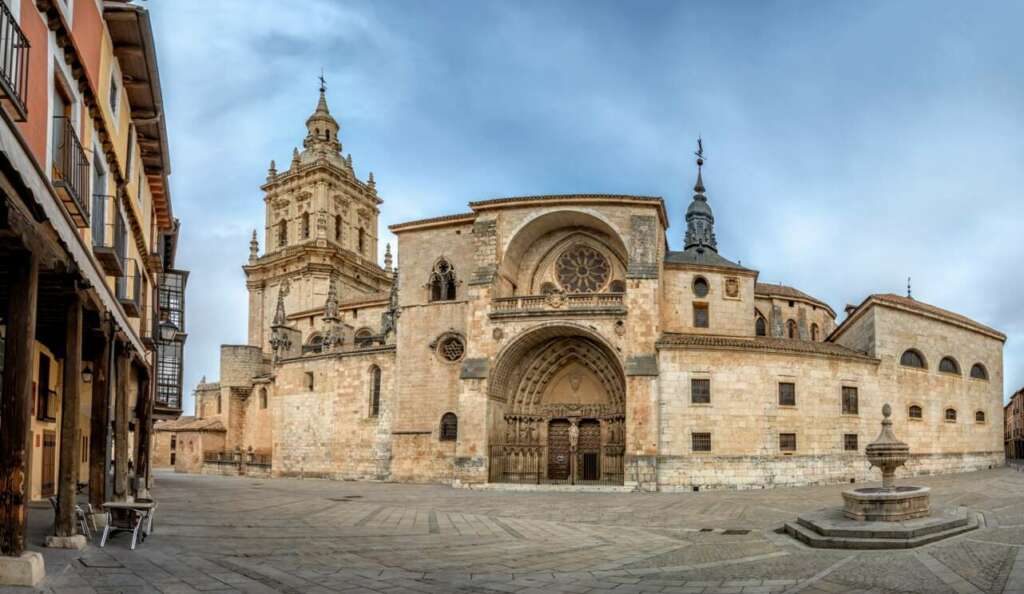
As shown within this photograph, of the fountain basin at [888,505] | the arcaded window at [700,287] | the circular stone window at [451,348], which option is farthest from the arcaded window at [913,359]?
the fountain basin at [888,505]

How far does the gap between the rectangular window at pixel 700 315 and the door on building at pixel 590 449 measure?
5.39 metres

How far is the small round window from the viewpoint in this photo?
3111 cm

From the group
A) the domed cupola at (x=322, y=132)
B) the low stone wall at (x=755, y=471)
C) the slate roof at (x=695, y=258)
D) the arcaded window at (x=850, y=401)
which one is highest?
the domed cupola at (x=322, y=132)

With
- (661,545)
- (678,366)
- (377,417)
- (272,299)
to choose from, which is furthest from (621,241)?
(272,299)

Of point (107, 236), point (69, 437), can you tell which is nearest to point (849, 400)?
point (107, 236)

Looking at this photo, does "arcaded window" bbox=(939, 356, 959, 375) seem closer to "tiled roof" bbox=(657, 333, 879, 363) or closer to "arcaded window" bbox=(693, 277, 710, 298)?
"tiled roof" bbox=(657, 333, 879, 363)

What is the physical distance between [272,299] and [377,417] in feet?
76.7

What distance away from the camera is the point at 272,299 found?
176 ft

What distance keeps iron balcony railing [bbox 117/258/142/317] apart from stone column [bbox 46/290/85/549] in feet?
14.4

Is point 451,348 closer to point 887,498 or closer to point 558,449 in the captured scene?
point 558,449

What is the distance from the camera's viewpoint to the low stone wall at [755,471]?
1029 inches

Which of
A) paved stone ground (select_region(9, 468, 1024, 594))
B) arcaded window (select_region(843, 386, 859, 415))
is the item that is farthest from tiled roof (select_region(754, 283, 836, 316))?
paved stone ground (select_region(9, 468, 1024, 594))

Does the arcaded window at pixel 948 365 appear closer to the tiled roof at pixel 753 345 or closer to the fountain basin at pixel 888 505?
the tiled roof at pixel 753 345

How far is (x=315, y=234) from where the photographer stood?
53562 millimetres
